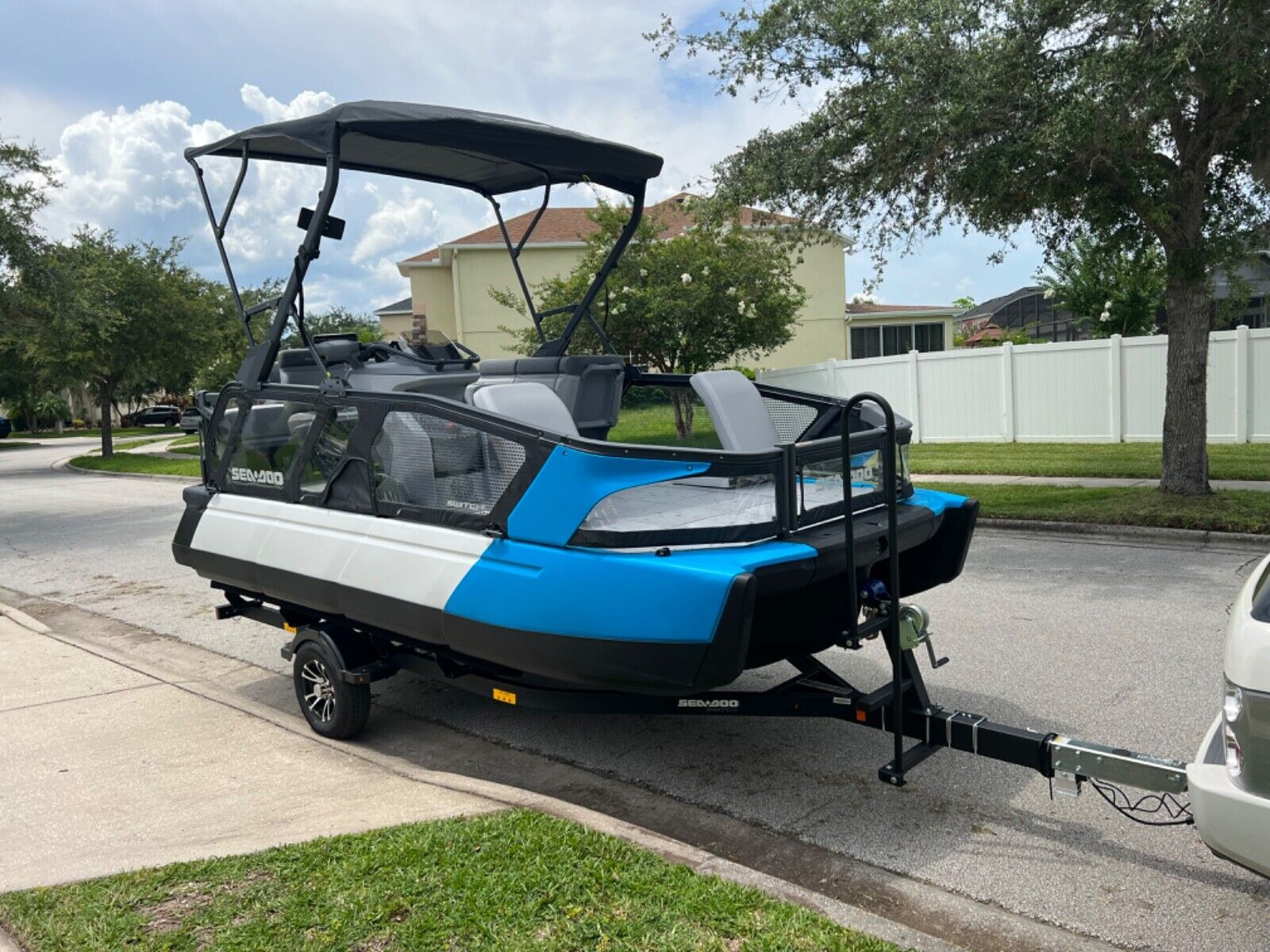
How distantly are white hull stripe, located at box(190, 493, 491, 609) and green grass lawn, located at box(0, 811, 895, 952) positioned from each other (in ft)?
3.66

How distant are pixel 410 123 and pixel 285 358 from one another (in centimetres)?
156

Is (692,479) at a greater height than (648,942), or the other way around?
(692,479)

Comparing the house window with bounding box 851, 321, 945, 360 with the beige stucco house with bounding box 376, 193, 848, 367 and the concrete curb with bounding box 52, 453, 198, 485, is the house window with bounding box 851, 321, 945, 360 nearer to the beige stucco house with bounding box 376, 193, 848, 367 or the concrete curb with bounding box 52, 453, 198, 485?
the beige stucco house with bounding box 376, 193, 848, 367

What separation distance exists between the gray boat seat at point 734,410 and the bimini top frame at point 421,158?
1308 mm

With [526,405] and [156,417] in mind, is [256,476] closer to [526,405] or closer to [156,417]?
[526,405]

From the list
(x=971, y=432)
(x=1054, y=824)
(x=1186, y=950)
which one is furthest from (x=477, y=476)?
(x=971, y=432)

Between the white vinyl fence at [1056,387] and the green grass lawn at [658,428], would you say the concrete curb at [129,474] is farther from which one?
the green grass lawn at [658,428]

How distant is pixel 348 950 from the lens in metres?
3.19

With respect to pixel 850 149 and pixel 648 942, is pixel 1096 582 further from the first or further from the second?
pixel 648 942

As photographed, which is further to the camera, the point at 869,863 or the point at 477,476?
the point at 477,476

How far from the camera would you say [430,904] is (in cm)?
343

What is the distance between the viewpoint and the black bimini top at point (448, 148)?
5297 millimetres

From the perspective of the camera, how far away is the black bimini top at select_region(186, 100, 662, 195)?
5.30 meters

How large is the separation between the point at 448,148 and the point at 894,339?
113 feet
